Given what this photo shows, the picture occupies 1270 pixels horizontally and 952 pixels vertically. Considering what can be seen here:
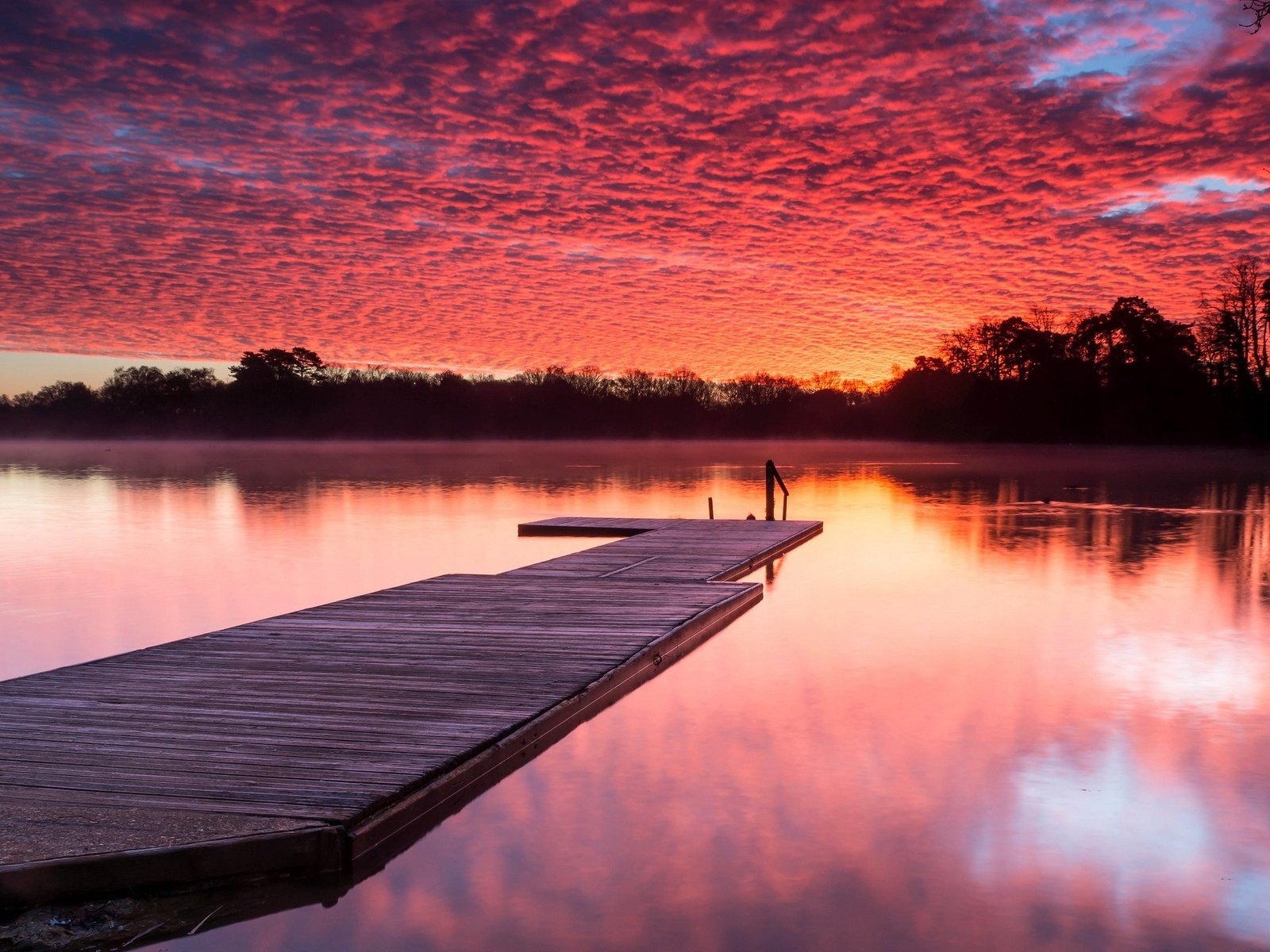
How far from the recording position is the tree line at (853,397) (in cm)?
5516

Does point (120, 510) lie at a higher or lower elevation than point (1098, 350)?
lower

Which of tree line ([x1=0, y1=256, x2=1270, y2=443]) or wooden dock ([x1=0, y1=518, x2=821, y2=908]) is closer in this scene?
wooden dock ([x1=0, y1=518, x2=821, y2=908])

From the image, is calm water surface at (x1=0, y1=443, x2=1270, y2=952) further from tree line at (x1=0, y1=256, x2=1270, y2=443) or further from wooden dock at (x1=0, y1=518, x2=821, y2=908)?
tree line at (x1=0, y1=256, x2=1270, y2=443)

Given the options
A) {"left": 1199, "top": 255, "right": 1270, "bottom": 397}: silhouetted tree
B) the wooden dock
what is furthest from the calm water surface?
{"left": 1199, "top": 255, "right": 1270, "bottom": 397}: silhouetted tree

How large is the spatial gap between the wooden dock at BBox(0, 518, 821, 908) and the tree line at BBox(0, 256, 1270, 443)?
5156cm

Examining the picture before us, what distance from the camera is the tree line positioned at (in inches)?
2172

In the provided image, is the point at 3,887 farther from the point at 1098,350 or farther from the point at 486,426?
the point at 486,426

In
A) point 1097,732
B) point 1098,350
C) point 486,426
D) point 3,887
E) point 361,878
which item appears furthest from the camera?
point 486,426

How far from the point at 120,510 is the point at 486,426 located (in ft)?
232

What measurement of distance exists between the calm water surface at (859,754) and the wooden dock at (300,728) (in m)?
0.18

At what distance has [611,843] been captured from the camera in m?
4.35

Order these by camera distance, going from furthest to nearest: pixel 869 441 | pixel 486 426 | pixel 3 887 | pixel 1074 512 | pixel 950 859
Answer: pixel 486 426 < pixel 869 441 < pixel 1074 512 < pixel 950 859 < pixel 3 887

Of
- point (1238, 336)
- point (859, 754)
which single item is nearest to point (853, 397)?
point (1238, 336)

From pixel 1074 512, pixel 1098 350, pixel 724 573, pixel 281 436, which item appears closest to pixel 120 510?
pixel 724 573
